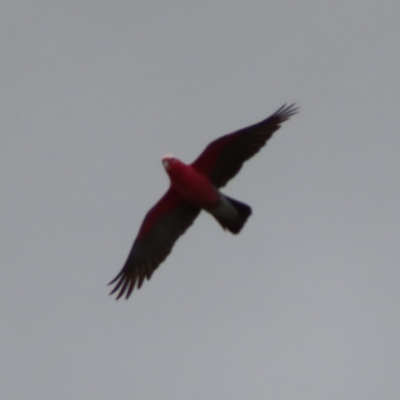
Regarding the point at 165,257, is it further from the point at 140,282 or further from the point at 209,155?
the point at 209,155

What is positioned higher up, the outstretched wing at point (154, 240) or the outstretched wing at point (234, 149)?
the outstretched wing at point (234, 149)

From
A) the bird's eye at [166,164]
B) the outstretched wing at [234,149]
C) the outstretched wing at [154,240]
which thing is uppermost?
the outstretched wing at [234,149]

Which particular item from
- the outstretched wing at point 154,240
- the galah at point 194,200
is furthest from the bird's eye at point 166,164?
the outstretched wing at point 154,240

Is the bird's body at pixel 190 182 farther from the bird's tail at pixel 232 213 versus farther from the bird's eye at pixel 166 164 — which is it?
the bird's tail at pixel 232 213

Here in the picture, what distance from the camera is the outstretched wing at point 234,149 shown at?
22.8 metres

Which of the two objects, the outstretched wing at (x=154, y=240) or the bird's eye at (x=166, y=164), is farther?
the outstretched wing at (x=154, y=240)

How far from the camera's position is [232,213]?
23.1 m

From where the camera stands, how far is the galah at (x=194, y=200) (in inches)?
896

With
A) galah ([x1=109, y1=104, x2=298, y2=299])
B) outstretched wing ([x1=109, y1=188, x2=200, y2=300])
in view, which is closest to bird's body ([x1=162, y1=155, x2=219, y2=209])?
galah ([x1=109, y1=104, x2=298, y2=299])

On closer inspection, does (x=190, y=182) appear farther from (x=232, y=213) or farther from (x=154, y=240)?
(x=154, y=240)

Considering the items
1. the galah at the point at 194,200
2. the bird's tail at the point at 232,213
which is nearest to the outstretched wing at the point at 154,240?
the galah at the point at 194,200

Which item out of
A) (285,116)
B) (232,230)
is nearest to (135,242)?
(232,230)

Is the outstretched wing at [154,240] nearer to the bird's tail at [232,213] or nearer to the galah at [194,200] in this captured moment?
the galah at [194,200]

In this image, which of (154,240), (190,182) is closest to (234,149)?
(190,182)
